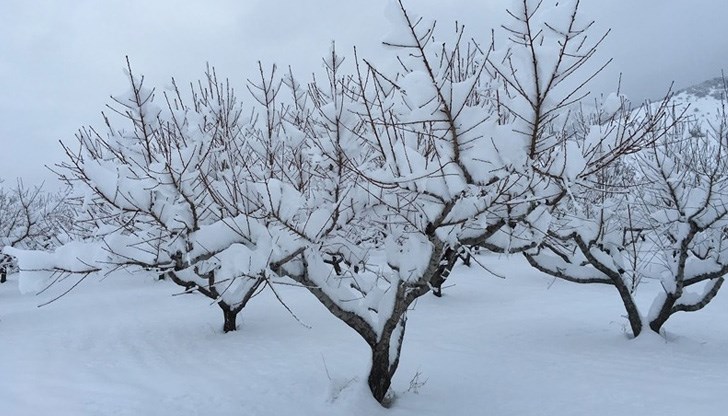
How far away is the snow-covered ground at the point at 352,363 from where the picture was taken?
16.5 ft

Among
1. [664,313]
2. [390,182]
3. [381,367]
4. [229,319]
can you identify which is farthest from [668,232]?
[229,319]

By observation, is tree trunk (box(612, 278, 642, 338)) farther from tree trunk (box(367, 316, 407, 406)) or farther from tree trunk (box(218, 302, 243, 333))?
tree trunk (box(218, 302, 243, 333))

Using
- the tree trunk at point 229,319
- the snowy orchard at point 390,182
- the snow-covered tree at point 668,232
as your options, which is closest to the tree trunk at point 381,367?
the snowy orchard at point 390,182

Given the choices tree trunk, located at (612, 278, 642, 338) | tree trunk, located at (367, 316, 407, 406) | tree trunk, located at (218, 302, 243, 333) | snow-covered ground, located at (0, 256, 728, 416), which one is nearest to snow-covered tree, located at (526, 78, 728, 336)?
tree trunk, located at (612, 278, 642, 338)

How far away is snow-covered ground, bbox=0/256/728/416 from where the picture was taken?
503 centimetres

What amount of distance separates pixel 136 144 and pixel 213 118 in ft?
3.24

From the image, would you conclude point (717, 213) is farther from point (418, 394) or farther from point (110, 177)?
point (110, 177)

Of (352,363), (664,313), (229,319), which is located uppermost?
(664,313)

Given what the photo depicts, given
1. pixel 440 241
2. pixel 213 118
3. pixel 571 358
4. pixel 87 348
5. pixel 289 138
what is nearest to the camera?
pixel 440 241

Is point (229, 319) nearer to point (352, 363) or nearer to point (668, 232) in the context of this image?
point (352, 363)

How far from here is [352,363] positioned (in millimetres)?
6719

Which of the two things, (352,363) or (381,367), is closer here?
(381,367)

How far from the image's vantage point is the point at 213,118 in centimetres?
582

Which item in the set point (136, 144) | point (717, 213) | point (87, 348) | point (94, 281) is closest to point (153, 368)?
point (87, 348)
